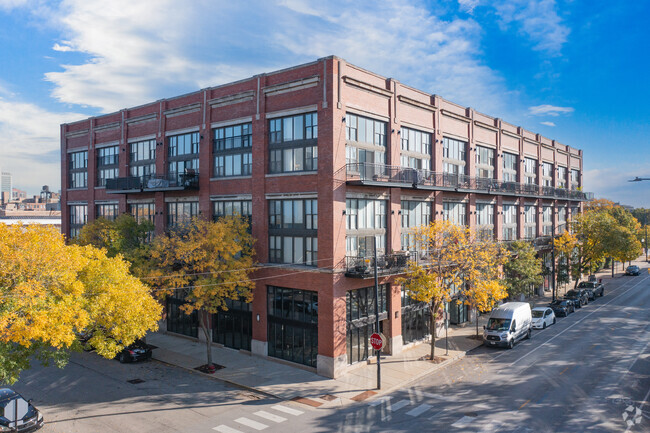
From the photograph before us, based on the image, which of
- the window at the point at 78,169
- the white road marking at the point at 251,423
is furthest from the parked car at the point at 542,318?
the window at the point at 78,169

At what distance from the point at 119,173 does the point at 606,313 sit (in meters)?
46.9

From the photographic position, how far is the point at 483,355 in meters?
30.2

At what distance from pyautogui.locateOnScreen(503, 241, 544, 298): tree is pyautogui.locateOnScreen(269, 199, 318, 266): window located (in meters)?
18.4

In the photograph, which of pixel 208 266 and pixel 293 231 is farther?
pixel 293 231

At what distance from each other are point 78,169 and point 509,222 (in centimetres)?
4492

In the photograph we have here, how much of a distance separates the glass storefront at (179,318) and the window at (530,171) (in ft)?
128

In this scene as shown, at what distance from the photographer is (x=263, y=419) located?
20250 millimetres

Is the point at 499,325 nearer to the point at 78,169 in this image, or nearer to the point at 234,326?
the point at 234,326

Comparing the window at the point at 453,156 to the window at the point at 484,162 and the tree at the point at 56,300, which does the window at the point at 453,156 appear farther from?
the tree at the point at 56,300

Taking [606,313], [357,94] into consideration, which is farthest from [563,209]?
[357,94]

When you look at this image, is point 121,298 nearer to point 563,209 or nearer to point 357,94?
point 357,94

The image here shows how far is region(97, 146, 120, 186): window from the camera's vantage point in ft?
141

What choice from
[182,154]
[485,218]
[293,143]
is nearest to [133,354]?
[182,154]

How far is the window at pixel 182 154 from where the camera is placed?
3569 centimetres
